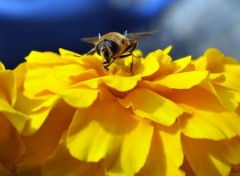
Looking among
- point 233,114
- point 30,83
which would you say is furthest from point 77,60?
point 233,114

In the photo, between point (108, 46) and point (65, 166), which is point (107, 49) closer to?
point (108, 46)

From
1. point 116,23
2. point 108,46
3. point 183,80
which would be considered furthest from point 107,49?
point 116,23

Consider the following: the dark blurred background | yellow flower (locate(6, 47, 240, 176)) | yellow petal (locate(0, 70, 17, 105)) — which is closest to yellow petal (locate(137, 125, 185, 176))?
yellow flower (locate(6, 47, 240, 176))

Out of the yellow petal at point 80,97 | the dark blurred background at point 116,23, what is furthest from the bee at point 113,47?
the dark blurred background at point 116,23

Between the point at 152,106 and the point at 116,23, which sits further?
the point at 116,23

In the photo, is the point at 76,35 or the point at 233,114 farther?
the point at 76,35

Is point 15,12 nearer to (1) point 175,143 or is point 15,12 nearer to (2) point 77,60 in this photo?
(2) point 77,60
